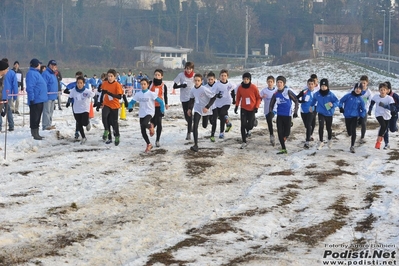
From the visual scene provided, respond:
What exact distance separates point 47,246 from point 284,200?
12.9 feet

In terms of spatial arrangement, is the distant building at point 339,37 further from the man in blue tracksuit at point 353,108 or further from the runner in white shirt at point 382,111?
the man in blue tracksuit at point 353,108

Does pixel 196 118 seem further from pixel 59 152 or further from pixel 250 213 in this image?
pixel 250 213

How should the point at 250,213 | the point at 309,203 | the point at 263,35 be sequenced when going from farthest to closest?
the point at 263,35
the point at 309,203
the point at 250,213

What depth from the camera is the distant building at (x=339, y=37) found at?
10894cm

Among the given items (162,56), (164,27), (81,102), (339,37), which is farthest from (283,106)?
(164,27)

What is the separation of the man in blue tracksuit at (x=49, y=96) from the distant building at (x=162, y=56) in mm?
75425

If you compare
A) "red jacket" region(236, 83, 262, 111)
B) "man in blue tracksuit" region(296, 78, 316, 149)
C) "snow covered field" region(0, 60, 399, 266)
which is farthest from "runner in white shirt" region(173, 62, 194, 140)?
"man in blue tracksuit" region(296, 78, 316, 149)

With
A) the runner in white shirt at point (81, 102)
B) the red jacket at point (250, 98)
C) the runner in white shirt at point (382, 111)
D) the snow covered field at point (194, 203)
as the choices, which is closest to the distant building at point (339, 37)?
the runner in white shirt at point (382, 111)

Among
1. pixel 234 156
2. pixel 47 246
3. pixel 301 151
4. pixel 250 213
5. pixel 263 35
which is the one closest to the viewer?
pixel 47 246

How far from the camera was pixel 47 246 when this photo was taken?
8.36 metres

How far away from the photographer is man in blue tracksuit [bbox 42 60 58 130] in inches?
742

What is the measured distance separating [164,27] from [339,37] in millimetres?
27954

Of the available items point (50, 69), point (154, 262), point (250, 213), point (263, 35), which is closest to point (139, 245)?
point (154, 262)

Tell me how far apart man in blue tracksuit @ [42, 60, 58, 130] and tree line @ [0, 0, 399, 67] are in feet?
236
